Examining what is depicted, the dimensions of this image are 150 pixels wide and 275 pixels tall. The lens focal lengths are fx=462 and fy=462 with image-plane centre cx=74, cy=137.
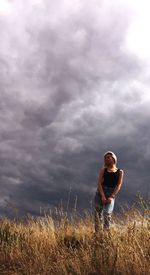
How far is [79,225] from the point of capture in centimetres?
852

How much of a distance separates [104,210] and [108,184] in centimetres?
55

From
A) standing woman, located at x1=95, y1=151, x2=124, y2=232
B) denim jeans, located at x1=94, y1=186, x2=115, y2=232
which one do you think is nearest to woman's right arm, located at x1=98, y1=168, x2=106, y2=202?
standing woman, located at x1=95, y1=151, x2=124, y2=232

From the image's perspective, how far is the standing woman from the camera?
8.17 metres

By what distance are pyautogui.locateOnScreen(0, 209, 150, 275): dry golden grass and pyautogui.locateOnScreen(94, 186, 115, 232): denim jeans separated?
254 millimetres

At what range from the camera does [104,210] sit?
8141mm

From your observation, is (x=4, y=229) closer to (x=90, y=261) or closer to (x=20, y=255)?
(x=20, y=255)

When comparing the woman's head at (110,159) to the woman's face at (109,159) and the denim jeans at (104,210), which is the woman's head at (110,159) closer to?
the woman's face at (109,159)

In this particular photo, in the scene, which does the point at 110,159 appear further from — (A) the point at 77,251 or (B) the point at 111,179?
(A) the point at 77,251

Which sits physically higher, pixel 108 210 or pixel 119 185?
pixel 119 185

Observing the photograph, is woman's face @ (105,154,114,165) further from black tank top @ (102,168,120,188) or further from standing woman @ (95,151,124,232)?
black tank top @ (102,168,120,188)

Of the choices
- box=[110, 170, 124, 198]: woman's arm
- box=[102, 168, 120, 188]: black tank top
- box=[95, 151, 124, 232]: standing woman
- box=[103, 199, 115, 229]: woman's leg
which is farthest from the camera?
→ box=[102, 168, 120, 188]: black tank top

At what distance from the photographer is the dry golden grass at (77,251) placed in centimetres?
561

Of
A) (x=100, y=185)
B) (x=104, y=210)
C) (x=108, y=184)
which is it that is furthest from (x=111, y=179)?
(x=104, y=210)

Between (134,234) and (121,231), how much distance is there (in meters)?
0.66
